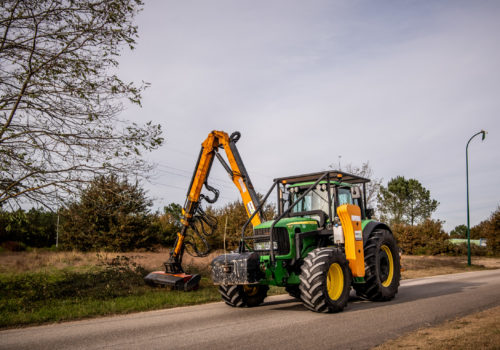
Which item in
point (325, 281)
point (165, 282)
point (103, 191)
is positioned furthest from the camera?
point (165, 282)

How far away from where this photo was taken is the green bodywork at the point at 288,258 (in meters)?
8.00

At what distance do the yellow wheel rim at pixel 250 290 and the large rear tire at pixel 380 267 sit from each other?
2.24 meters

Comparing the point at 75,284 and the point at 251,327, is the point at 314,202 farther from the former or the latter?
the point at 75,284

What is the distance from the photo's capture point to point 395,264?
993cm

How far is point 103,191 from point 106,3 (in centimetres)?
429

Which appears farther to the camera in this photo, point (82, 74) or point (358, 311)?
point (82, 74)

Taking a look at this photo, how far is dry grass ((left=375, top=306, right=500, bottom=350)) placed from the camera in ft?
16.1

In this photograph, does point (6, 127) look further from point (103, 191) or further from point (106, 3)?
point (106, 3)

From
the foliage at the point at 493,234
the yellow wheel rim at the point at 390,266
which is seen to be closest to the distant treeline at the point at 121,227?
the foliage at the point at 493,234

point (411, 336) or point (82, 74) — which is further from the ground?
point (82, 74)

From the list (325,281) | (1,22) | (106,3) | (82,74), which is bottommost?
(325,281)

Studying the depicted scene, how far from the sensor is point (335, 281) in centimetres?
794

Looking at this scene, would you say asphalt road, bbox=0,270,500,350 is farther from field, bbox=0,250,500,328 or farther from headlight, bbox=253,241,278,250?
headlight, bbox=253,241,278,250

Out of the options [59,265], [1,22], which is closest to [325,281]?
[1,22]
